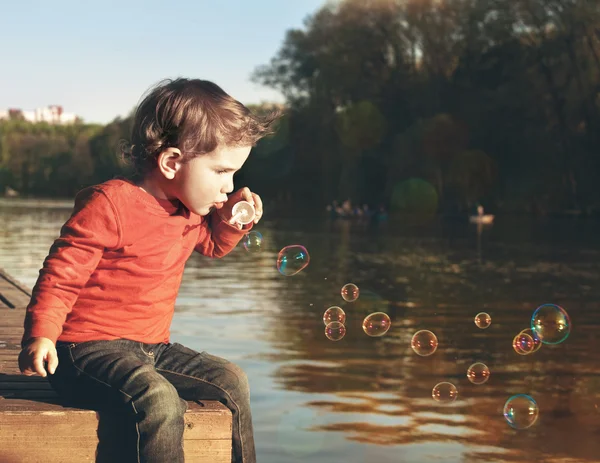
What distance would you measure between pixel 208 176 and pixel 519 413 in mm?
3665

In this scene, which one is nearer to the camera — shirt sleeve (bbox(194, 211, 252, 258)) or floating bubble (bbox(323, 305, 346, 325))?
shirt sleeve (bbox(194, 211, 252, 258))

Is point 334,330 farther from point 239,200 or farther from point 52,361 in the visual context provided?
point 52,361

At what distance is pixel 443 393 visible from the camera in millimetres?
8109

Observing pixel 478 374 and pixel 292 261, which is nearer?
pixel 292 261

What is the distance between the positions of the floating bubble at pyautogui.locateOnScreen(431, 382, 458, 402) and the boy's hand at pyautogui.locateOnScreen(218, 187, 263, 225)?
13.2 feet

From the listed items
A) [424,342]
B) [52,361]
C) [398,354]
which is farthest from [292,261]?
Answer: [52,361]

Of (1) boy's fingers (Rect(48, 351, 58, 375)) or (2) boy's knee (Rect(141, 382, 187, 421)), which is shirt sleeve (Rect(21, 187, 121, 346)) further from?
(2) boy's knee (Rect(141, 382, 187, 421))

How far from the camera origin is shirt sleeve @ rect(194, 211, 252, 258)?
450cm

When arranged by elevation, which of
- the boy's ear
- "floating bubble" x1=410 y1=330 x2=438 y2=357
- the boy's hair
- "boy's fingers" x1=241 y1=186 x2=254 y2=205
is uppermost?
the boy's hair

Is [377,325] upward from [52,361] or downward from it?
downward

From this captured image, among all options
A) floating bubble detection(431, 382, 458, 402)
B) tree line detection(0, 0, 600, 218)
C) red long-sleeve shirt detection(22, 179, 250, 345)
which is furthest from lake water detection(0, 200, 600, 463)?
tree line detection(0, 0, 600, 218)

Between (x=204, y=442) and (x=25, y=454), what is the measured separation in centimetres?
62

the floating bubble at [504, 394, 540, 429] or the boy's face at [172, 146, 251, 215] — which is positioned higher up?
the boy's face at [172, 146, 251, 215]

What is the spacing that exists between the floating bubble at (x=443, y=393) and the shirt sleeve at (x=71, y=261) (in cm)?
454
